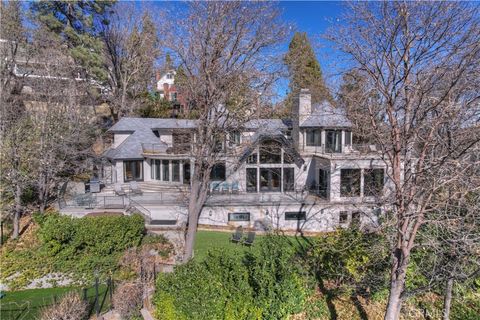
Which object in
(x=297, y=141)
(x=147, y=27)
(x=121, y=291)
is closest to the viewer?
(x=121, y=291)

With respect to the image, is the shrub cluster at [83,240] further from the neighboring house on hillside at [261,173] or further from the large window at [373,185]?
the large window at [373,185]

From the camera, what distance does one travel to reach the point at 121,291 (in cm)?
888

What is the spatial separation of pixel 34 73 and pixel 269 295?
2596 cm

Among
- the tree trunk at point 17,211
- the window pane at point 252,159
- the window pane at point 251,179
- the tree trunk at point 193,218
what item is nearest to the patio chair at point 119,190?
the tree trunk at point 17,211

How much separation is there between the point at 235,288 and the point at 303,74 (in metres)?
16.5

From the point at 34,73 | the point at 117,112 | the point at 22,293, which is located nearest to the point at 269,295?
the point at 22,293

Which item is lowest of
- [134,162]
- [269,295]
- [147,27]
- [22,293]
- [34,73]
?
[22,293]

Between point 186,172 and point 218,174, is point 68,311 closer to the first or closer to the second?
point 218,174

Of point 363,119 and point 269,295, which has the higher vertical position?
point 363,119

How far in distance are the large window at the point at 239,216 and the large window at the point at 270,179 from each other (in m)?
3.42

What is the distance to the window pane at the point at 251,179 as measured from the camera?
2150cm

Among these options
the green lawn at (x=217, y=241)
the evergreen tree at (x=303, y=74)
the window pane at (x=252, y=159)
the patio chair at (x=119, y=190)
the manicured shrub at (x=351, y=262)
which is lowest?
the green lawn at (x=217, y=241)

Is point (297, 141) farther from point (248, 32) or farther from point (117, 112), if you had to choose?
point (117, 112)

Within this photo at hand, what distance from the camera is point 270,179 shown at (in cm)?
2167
